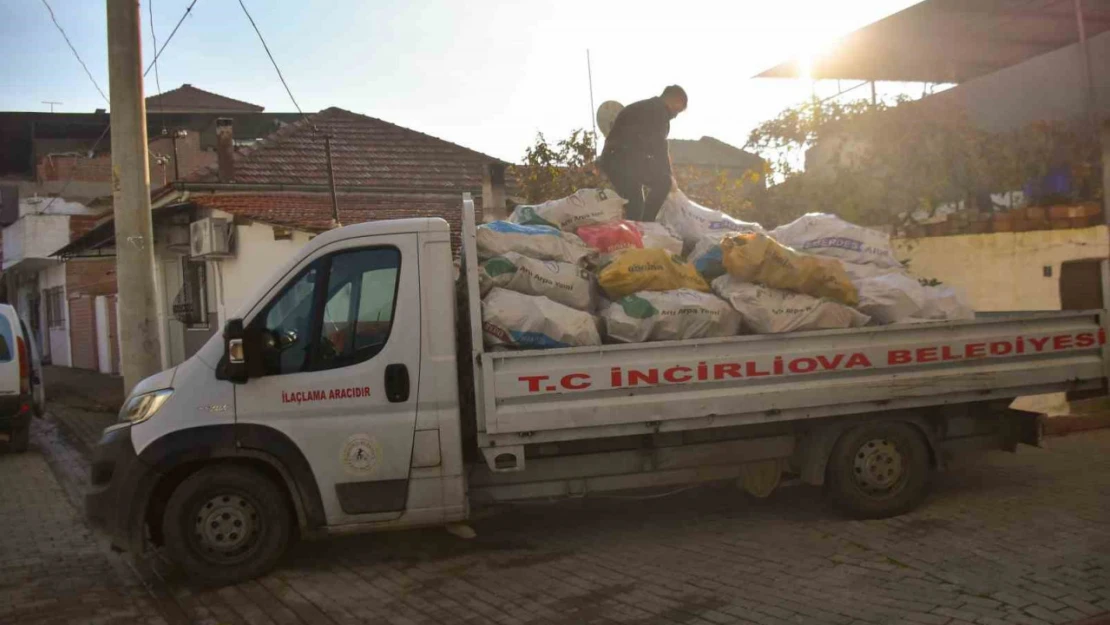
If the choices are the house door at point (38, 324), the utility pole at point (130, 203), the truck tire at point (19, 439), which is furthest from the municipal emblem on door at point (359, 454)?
the house door at point (38, 324)

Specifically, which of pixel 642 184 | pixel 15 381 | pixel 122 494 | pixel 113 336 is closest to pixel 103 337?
pixel 113 336

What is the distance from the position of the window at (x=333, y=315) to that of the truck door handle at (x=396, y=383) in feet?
0.48

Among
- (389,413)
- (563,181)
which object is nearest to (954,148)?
(563,181)

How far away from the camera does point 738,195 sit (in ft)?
45.5

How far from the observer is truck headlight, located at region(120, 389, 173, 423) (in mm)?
5688

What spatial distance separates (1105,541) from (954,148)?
22.8 feet

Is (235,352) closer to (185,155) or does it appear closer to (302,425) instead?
(302,425)

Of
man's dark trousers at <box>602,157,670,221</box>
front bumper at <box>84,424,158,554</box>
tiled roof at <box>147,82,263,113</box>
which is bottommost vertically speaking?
front bumper at <box>84,424,158,554</box>

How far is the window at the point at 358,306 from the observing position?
576 cm

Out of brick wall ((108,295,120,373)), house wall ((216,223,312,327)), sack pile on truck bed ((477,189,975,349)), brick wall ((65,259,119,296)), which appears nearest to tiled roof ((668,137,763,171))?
brick wall ((65,259,119,296))

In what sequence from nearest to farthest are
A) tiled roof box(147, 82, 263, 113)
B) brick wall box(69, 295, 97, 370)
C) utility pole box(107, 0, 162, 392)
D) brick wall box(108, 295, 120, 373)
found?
utility pole box(107, 0, 162, 392), brick wall box(108, 295, 120, 373), brick wall box(69, 295, 97, 370), tiled roof box(147, 82, 263, 113)

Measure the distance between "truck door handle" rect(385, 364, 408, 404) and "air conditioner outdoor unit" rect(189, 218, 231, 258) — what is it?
32.9 ft

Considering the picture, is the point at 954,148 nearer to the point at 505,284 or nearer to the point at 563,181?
the point at 563,181

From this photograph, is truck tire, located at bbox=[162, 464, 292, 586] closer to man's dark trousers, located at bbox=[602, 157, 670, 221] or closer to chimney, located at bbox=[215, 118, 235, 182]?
man's dark trousers, located at bbox=[602, 157, 670, 221]
